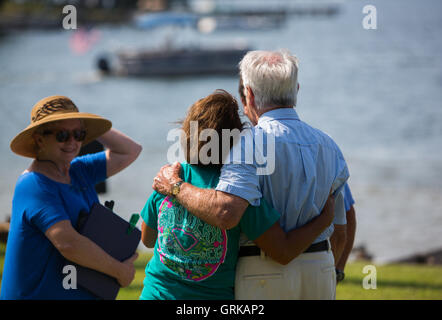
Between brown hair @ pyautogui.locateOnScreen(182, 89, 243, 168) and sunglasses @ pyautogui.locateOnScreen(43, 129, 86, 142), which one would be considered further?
sunglasses @ pyautogui.locateOnScreen(43, 129, 86, 142)

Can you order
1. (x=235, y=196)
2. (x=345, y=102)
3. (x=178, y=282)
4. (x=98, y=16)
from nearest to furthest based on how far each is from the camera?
1. (x=235, y=196)
2. (x=178, y=282)
3. (x=345, y=102)
4. (x=98, y=16)

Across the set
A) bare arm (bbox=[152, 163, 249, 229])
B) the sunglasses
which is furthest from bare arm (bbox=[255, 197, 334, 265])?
the sunglasses

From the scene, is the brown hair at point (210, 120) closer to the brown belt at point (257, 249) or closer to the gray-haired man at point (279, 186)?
the gray-haired man at point (279, 186)

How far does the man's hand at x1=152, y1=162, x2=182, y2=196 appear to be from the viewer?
2.47m

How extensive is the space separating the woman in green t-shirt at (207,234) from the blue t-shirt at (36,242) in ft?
1.59

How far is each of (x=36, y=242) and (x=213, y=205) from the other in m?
0.90

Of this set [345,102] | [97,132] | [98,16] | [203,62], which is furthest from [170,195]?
[98,16]

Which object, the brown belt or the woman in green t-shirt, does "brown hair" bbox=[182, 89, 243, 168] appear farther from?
the brown belt

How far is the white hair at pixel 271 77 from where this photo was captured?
8.38 feet

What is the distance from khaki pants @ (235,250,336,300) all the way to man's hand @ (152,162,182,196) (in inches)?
17.3
